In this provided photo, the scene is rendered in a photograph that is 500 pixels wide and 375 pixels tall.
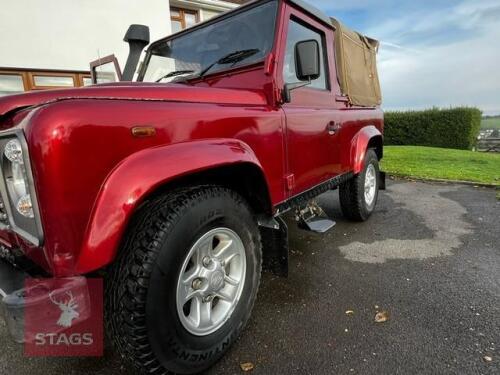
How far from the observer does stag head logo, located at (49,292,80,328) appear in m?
1.27

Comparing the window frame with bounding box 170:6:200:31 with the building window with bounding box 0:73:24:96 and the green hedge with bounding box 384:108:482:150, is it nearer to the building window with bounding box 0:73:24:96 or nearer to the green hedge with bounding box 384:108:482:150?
the building window with bounding box 0:73:24:96

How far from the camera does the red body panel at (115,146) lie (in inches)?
47.9

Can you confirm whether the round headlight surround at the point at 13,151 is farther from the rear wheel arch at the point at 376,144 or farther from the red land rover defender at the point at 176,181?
the rear wheel arch at the point at 376,144

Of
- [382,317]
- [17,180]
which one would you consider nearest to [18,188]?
[17,180]

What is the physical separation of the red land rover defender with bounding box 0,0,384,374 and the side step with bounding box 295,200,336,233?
429mm

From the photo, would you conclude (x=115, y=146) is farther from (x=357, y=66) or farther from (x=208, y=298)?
(x=357, y=66)

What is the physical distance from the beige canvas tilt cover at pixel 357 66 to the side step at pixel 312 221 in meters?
1.24

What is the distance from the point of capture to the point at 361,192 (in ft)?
12.7

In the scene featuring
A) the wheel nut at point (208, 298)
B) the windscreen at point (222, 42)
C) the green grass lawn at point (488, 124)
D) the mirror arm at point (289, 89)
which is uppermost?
the windscreen at point (222, 42)

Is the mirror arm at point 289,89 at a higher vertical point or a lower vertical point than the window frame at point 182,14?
lower

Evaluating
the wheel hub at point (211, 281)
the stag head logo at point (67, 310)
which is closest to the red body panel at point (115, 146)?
the stag head logo at point (67, 310)

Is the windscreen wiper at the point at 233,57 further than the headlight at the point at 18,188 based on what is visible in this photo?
Yes

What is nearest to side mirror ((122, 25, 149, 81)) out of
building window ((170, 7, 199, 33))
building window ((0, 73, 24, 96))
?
building window ((0, 73, 24, 96))

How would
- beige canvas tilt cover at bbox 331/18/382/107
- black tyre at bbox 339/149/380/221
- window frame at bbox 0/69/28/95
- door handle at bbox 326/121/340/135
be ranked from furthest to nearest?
window frame at bbox 0/69/28/95 < black tyre at bbox 339/149/380/221 < beige canvas tilt cover at bbox 331/18/382/107 < door handle at bbox 326/121/340/135
